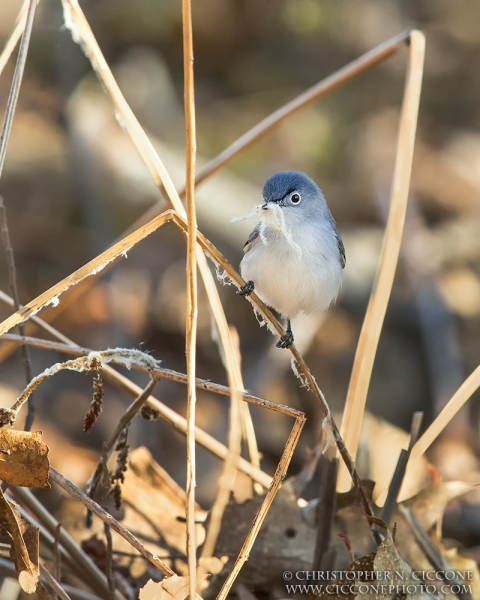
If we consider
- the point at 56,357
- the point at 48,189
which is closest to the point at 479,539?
the point at 56,357

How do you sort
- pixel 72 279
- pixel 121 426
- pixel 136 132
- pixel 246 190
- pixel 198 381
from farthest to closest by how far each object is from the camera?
pixel 246 190
pixel 136 132
pixel 121 426
pixel 198 381
pixel 72 279

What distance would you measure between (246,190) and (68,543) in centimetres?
427

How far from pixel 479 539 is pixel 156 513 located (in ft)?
5.88

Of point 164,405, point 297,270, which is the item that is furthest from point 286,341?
point 164,405

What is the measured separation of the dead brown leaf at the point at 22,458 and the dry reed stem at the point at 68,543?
0.43m

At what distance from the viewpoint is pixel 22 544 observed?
155 cm

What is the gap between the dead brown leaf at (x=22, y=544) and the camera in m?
1.53

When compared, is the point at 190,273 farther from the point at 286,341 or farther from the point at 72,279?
the point at 286,341

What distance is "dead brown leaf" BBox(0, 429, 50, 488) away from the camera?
4.93ft

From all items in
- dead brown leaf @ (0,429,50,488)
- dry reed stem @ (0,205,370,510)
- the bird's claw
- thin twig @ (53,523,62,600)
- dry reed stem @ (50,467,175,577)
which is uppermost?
the bird's claw

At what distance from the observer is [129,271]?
5520mm

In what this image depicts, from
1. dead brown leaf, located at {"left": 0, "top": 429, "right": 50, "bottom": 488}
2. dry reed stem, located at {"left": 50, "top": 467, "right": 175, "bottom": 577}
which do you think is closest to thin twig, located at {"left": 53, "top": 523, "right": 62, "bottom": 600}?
dry reed stem, located at {"left": 50, "top": 467, "right": 175, "bottom": 577}

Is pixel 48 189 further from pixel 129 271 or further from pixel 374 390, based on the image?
pixel 374 390

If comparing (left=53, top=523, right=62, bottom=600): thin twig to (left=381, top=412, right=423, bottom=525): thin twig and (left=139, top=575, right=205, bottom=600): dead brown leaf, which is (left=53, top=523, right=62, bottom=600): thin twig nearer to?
(left=139, top=575, right=205, bottom=600): dead brown leaf
